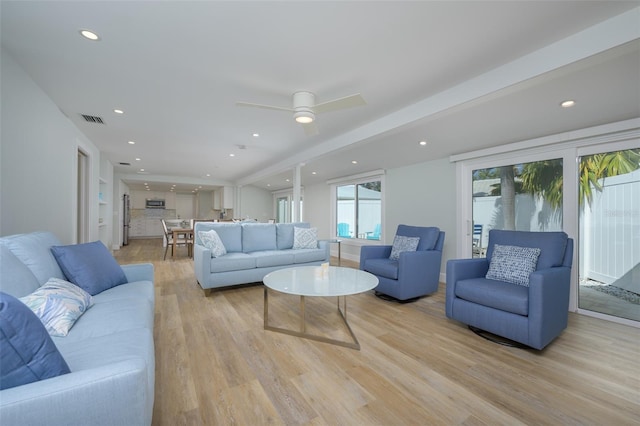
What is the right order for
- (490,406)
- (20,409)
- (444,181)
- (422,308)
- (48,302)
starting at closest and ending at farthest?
(20,409)
(48,302)
(490,406)
(422,308)
(444,181)

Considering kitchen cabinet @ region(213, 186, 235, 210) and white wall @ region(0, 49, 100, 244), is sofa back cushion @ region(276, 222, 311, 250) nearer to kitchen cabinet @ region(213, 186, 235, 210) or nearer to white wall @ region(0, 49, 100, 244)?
white wall @ region(0, 49, 100, 244)

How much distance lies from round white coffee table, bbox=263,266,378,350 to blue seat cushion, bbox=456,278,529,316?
2.95 feet

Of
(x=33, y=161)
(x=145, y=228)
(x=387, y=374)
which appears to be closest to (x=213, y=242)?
(x=33, y=161)

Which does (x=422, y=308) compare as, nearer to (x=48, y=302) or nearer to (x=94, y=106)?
(x=48, y=302)

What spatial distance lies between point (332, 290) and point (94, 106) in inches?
145

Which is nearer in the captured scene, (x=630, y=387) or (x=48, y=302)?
(x=48, y=302)

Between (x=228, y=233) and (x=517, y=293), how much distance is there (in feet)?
12.5

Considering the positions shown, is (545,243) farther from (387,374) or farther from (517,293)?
(387,374)

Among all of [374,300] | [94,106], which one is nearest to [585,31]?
[374,300]

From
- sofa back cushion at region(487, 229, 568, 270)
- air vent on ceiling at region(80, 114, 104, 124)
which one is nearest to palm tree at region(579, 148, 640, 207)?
sofa back cushion at region(487, 229, 568, 270)

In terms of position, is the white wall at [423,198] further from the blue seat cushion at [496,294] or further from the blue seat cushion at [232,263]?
the blue seat cushion at [232,263]

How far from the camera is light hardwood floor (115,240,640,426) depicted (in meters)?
A: 1.52

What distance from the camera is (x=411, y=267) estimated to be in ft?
10.9

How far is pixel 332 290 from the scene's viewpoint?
7.61ft
